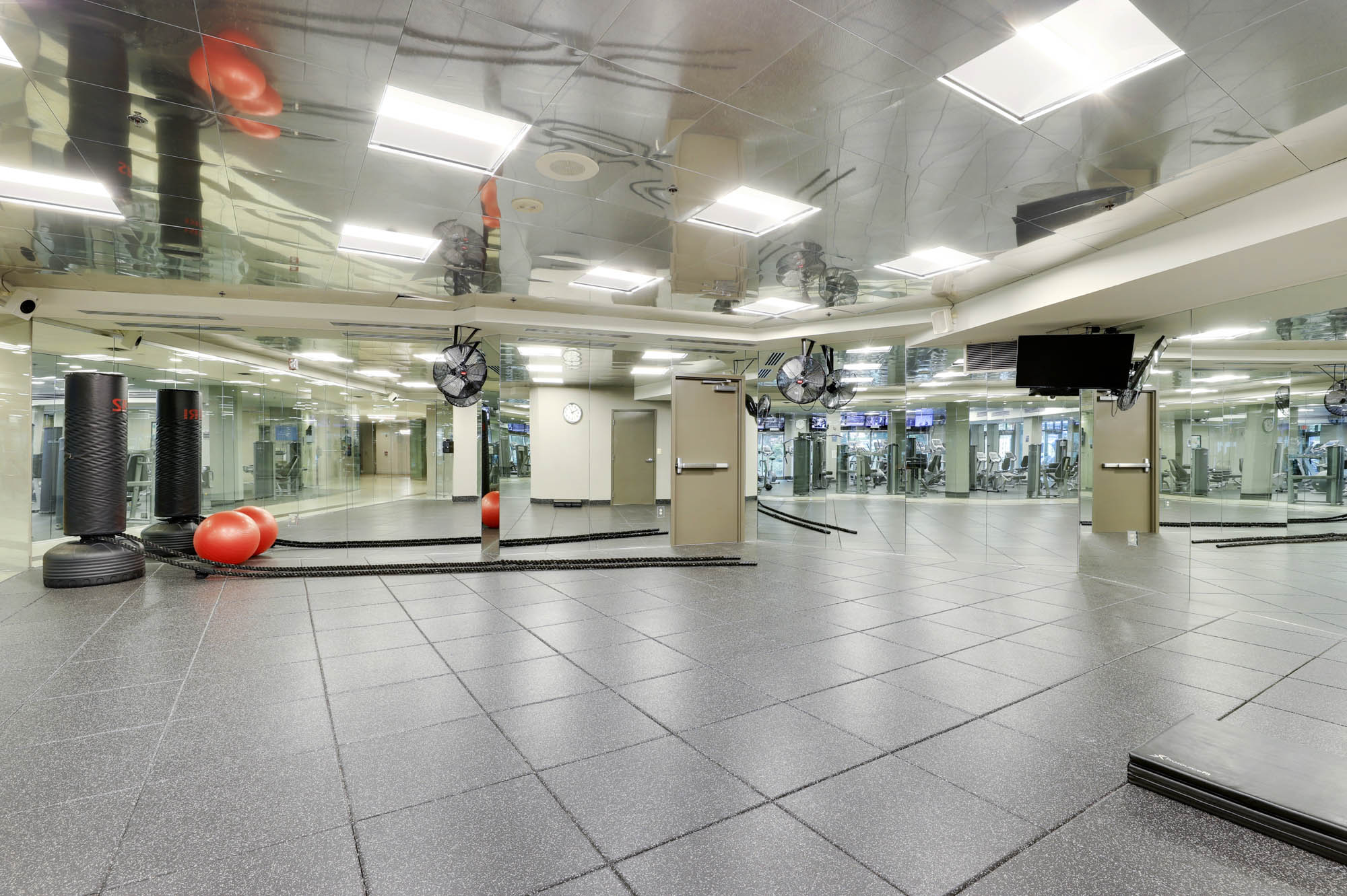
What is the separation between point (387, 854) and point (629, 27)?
3.20 metres

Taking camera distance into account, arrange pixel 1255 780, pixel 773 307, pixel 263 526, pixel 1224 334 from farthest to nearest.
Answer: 1. pixel 773 307
2. pixel 263 526
3. pixel 1224 334
4. pixel 1255 780

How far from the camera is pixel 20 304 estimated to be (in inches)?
263

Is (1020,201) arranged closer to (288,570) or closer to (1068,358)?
(1068,358)

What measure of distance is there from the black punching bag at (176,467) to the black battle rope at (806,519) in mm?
8998

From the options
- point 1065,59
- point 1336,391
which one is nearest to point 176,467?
point 1065,59

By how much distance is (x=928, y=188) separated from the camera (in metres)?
4.18

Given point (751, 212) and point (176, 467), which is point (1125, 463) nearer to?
point (751, 212)

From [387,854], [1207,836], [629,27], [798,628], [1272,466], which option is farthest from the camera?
[1272,466]

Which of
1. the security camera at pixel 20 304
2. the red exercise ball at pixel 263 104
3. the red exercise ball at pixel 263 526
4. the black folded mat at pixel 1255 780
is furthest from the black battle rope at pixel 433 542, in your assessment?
the black folded mat at pixel 1255 780

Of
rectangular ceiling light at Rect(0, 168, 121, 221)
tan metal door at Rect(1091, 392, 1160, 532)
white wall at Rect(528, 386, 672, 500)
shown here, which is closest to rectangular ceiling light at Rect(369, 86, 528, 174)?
rectangular ceiling light at Rect(0, 168, 121, 221)

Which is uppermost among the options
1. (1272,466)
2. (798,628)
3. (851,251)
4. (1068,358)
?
(851,251)

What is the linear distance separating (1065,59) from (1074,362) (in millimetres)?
4865

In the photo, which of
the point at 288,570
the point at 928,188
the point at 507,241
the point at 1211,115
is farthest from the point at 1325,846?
the point at 288,570

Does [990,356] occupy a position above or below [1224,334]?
below
